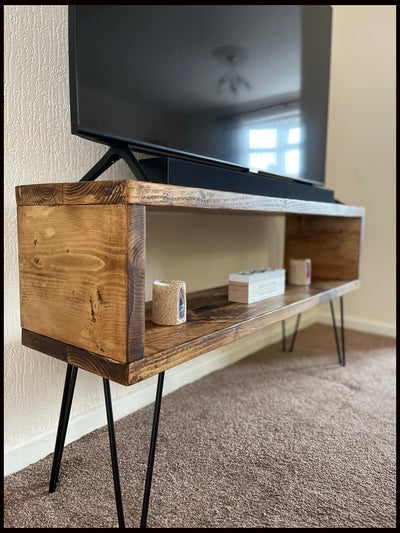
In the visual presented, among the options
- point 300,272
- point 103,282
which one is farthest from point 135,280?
point 300,272

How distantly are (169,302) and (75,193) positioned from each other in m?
0.31

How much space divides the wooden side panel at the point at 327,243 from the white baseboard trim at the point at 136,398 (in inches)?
16.0

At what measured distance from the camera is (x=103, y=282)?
0.69 metres

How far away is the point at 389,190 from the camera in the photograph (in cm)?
206

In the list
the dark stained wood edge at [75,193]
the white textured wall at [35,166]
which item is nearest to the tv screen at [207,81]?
the dark stained wood edge at [75,193]

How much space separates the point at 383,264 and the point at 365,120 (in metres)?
0.77

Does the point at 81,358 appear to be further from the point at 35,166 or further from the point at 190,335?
the point at 35,166

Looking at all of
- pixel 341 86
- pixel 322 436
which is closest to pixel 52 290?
pixel 322 436

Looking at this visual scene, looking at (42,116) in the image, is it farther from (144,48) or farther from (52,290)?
(52,290)

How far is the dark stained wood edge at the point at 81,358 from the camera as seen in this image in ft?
2.24

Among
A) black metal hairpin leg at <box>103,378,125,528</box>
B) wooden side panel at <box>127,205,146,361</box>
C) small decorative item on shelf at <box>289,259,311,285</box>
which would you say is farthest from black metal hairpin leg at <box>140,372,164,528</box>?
small decorative item on shelf at <box>289,259,311,285</box>

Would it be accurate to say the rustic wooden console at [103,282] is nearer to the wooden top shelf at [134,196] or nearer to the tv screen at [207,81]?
the wooden top shelf at [134,196]

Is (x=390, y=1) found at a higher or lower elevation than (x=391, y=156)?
higher

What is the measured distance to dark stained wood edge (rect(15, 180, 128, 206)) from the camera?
0.65m
